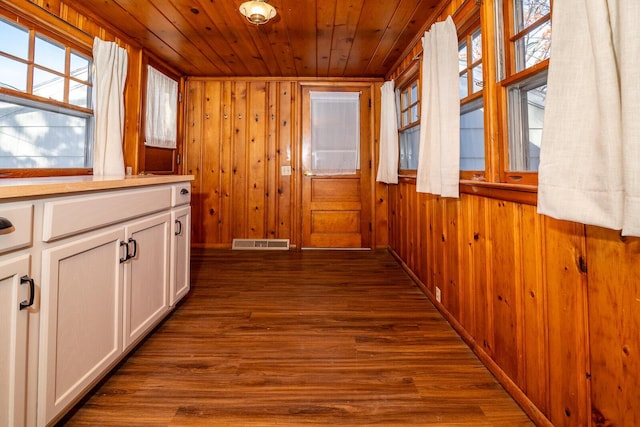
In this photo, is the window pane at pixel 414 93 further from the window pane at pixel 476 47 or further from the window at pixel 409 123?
the window pane at pixel 476 47

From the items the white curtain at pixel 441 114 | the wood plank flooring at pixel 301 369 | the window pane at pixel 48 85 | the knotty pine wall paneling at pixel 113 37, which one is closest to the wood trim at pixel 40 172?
the window pane at pixel 48 85

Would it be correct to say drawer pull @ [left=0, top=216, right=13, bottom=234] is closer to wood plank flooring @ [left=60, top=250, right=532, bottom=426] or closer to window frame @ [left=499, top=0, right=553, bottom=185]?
wood plank flooring @ [left=60, top=250, right=532, bottom=426]

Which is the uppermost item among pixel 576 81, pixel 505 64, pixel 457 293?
pixel 505 64

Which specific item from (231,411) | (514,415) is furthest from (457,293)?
(231,411)

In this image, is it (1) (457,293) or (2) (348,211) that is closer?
(1) (457,293)

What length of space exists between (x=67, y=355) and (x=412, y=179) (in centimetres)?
268

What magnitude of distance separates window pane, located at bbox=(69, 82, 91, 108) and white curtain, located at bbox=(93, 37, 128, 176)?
0.18ft

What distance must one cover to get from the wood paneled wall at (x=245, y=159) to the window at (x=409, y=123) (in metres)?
0.64

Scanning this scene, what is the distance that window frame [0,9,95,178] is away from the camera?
Answer: 75.1 inches

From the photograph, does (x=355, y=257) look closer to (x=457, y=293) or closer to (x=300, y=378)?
(x=457, y=293)

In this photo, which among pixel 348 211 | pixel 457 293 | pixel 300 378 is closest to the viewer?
pixel 300 378

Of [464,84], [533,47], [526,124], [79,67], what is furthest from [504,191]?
[79,67]

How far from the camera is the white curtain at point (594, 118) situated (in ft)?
2.15

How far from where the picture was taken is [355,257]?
3.78 metres
